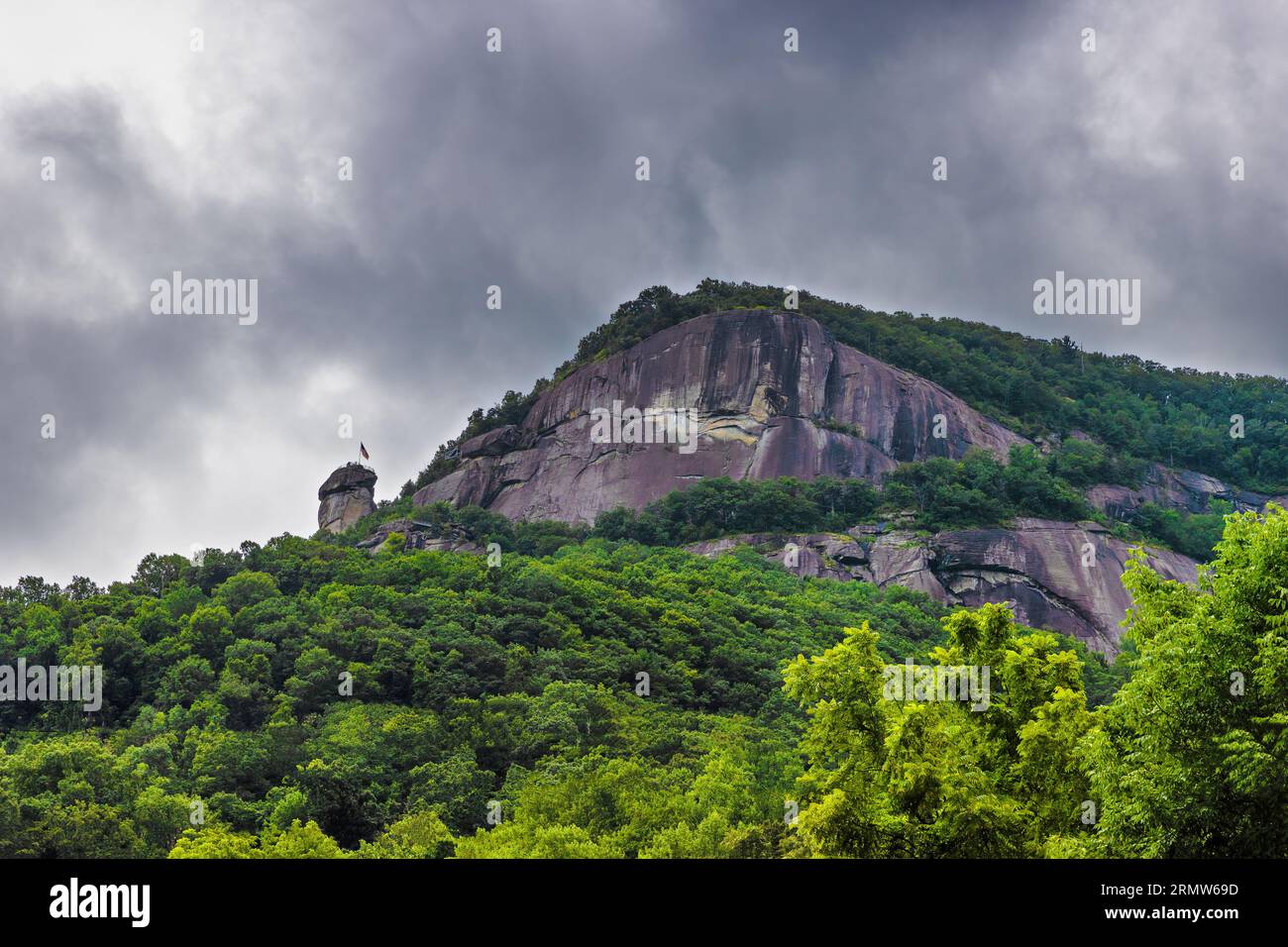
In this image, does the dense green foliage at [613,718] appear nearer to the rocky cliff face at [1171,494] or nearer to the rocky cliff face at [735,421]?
the rocky cliff face at [735,421]

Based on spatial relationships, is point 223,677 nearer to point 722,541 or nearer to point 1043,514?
point 722,541

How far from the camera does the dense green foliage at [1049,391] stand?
106750mm

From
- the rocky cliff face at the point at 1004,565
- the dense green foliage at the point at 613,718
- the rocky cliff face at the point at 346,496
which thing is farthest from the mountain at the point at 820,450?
the dense green foliage at the point at 613,718

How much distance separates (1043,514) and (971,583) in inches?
380

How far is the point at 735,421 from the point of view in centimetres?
9862

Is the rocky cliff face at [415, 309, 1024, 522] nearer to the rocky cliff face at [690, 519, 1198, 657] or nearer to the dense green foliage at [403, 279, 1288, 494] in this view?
the dense green foliage at [403, 279, 1288, 494]

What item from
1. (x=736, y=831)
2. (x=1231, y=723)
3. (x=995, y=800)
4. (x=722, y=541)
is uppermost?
(x=722, y=541)

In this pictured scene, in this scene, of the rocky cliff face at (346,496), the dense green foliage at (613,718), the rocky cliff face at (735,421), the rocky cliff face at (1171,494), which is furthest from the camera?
the rocky cliff face at (346,496)

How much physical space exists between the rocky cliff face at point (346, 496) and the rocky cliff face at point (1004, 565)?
32872 millimetres

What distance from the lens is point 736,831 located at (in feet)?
96.1

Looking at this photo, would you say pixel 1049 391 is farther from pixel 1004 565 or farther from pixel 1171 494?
pixel 1004 565

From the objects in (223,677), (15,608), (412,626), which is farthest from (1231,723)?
(15,608)

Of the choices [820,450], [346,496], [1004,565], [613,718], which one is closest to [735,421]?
[820,450]

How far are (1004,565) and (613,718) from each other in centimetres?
4556
